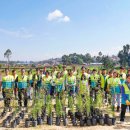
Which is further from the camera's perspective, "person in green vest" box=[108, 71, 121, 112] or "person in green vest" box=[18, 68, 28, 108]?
"person in green vest" box=[18, 68, 28, 108]

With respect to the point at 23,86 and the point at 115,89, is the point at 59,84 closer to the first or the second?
the point at 23,86

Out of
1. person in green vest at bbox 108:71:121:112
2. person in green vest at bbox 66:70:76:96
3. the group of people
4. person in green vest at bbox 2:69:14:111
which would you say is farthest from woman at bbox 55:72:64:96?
person in green vest at bbox 108:71:121:112

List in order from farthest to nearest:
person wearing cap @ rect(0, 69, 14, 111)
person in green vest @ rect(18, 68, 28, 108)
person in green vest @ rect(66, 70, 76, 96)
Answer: person in green vest @ rect(66, 70, 76, 96) → person in green vest @ rect(18, 68, 28, 108) → person wearing cap @ rect(0, 69, 14, 111)

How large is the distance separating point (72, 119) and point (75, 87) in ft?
11.9

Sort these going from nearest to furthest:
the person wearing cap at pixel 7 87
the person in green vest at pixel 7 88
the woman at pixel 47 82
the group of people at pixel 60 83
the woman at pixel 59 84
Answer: the group of people at pixel 60 83 < the person in green vest at pixel 7 88 < the person wearing cap at pixel 7 87 < the woman at pixel 59 84 < the woman at pixel 47 82

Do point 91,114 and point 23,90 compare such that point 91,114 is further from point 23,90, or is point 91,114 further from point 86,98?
point 23,90

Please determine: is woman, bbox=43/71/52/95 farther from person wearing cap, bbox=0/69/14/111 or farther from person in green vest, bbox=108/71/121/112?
person in green vest, bbox=108/71/121/112

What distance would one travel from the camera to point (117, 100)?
11.8 metres

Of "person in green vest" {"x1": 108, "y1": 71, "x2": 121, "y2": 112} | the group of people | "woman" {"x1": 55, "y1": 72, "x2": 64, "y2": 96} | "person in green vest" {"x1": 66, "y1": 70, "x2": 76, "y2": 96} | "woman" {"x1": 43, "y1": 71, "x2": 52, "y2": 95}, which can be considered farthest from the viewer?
"woman" {"x1": 43, "y1": 71, "x2": 52, "y2": 95}

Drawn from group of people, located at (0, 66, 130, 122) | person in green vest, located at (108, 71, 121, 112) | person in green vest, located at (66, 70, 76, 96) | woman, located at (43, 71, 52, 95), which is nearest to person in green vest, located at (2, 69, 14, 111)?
group of people, located at (0, 66, 130, 122)

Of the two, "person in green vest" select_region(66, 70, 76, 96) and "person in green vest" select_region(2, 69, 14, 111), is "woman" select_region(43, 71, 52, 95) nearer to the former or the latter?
"person in green vest" select_region(66, 70, 76, 96)

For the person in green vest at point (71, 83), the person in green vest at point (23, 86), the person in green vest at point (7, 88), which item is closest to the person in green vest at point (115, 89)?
the person in green vest at point (71, 83)

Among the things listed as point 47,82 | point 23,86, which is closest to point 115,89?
point 47,82

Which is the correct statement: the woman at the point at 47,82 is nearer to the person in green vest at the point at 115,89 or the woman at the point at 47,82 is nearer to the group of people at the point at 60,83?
the group of people at the point at 60,83
